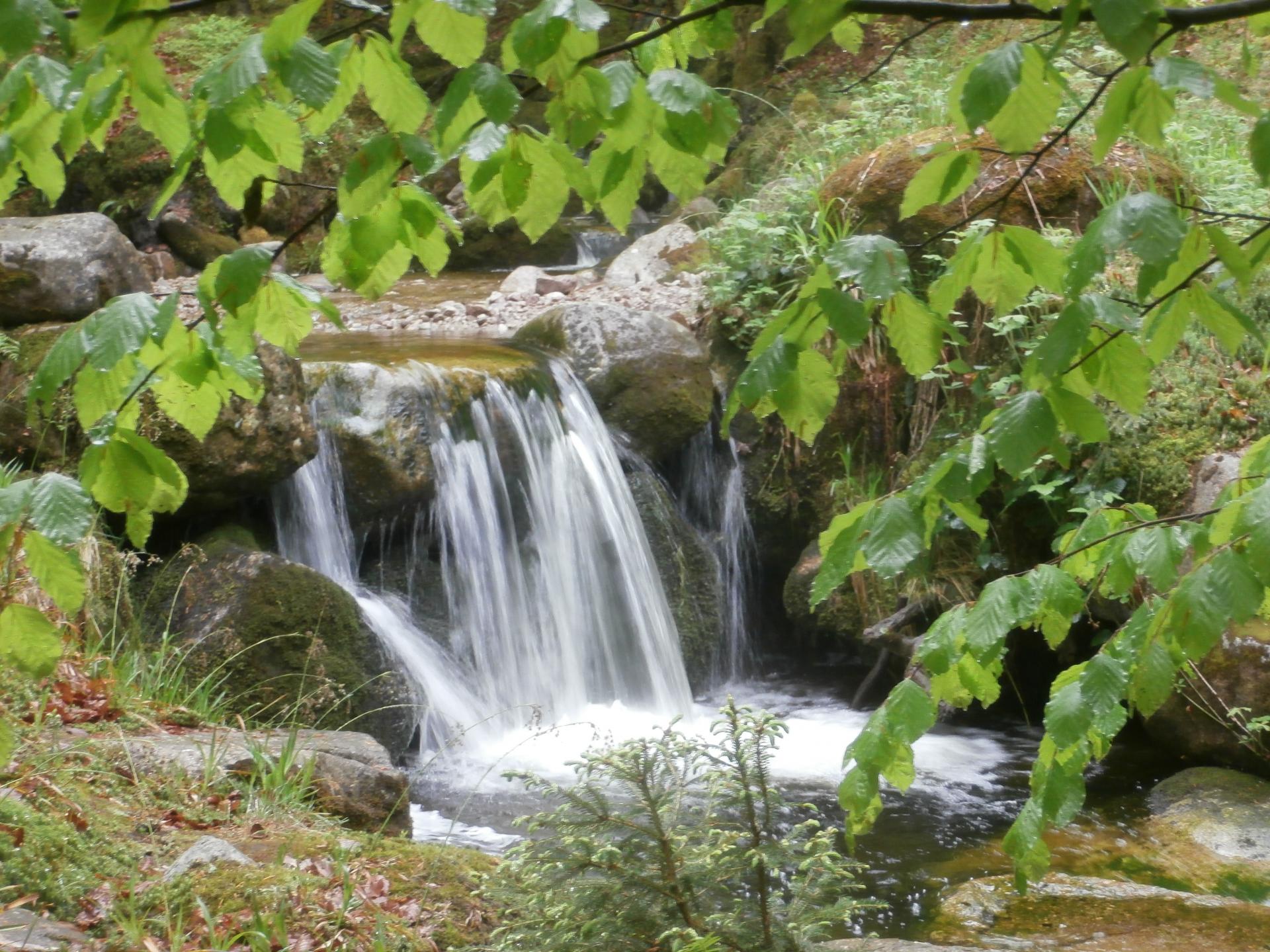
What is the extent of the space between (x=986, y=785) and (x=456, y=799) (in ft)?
8.89

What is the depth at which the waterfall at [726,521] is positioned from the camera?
27.8 feet

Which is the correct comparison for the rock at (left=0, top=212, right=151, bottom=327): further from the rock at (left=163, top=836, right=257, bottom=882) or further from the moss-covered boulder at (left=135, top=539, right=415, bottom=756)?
the rock at (left=163, top=836, right=257, bottom=882)

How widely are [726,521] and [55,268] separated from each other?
467 cm

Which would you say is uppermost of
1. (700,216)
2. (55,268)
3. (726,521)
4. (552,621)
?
(700,216)

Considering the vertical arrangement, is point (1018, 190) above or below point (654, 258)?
below

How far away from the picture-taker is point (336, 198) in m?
1.39

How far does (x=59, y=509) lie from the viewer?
4.03 feet

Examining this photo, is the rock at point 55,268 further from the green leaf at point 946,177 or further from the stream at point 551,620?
the green leaf at point 946,177

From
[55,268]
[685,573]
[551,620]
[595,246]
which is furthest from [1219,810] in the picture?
[595,246]

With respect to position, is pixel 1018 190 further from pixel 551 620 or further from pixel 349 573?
pixel 349 573

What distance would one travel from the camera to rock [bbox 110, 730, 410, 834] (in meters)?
3.85

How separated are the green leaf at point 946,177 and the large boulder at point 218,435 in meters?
4.47

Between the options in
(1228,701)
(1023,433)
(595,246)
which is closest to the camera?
(1023,433)

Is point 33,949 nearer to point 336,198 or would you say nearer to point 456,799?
point 336,198
